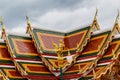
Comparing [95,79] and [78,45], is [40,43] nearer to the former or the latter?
[78,45]

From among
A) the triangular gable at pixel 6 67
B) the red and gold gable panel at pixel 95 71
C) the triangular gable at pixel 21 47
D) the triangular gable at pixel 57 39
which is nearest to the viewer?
the red and gold gable panel at pixel 95 71

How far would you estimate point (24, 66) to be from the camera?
2433 cm

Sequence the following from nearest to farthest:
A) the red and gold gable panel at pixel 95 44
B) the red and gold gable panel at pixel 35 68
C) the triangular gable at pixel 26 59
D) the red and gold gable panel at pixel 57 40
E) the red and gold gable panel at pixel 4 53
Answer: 1. the triangular gable at pixel 26 59
2. the red and gold gable panel at pixel 35 68
3. the red and gold gable panel at pixel 4 53
4. the red and gold gable panel at pixel 95 44
5. the red and gold gable panel at pixel 57 40

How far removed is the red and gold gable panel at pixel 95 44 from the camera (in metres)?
25.6

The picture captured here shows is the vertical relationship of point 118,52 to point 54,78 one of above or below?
above

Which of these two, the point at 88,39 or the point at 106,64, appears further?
the point at 88,39

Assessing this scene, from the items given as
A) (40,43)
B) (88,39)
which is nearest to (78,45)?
(88,39)

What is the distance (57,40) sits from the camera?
28469 millimetres

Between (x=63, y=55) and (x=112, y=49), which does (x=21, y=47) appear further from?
(x=112, y=49)

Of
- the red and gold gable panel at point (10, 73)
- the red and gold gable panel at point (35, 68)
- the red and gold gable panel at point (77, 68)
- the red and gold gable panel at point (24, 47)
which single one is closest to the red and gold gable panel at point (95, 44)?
the red and gold gable panel at point (77, 68)

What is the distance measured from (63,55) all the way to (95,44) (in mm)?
2330

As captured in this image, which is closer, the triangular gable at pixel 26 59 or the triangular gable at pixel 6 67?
the triangular gable at pixel 6 67

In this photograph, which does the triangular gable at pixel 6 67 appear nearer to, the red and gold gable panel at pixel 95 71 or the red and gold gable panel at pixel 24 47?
the red and gold gable panel at pixel 24 47

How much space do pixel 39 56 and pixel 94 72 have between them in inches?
205
